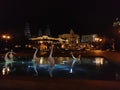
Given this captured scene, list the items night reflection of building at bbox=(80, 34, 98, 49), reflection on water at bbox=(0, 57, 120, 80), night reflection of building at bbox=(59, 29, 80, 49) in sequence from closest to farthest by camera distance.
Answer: reflection on water at bbox=(0, 57, 120, 80), night reflection of building at bbox=(80, 34, 98, 49), night reflection of building at bbox=(59, 29, 80, 49)

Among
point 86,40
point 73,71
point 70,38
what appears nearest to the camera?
point 73,71

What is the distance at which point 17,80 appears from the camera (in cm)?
1099

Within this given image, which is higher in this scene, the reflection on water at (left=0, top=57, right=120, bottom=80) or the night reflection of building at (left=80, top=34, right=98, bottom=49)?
the night reflection of building at (left=80, top=34, right=98, bottom=49)

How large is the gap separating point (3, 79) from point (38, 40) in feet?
276

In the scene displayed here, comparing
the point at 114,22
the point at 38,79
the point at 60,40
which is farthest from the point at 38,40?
the point at 38,79

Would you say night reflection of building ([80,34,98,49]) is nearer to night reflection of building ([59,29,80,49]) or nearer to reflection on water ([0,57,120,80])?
night reflection of building ([59,29,80,49])

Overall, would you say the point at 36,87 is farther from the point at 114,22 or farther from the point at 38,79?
the point at 114,22

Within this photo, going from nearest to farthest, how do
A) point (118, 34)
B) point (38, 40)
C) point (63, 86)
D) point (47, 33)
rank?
point (63, 86) → point (118, 34) → point (38, 40) → point (47, 33)

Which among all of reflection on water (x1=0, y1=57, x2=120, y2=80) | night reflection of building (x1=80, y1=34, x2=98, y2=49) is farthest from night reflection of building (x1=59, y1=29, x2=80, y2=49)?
reflection on water (x1=0, y1=57, x2=120, y2=80)

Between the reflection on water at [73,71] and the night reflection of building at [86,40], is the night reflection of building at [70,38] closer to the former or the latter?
the night reflection of building at [86,40]

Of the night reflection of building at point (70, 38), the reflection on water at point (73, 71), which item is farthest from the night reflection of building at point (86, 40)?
the reflection on water at point (73, 71)

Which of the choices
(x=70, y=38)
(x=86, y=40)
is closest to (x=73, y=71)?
(x=70, y=38)

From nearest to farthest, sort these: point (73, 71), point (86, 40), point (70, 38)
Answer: point (73, 71)
point (70, 38)
point (86, 40)

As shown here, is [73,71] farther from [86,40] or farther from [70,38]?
[86,40]
